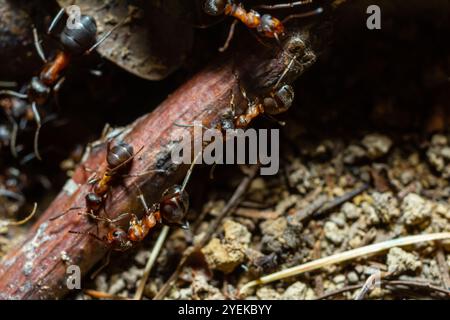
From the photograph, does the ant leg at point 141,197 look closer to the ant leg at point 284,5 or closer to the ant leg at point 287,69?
the ant leg at point 287,69

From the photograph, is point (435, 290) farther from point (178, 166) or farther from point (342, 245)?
point (178, 166)

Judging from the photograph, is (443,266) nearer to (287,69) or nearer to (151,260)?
(287,69)

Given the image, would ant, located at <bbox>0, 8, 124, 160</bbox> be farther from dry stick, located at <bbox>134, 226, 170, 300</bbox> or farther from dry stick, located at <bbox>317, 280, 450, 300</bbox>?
dry stick, located at <bbox>317, 280, 450, 300</bbox>

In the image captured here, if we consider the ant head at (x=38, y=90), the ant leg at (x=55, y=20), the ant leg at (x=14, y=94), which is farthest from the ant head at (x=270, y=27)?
the ant leg at (x=14, y=94)

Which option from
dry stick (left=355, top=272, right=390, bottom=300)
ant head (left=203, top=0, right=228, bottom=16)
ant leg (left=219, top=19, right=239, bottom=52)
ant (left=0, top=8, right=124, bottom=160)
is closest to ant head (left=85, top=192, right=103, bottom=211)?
ant (left=0, top=8, right=124, bottom=160)

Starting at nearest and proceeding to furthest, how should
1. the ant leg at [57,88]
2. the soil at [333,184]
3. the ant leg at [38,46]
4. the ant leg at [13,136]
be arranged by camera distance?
the soil at [333,184] → the ant leg at [38,46] → the ant leg at [57,88] → the ant leg at [13,136]
